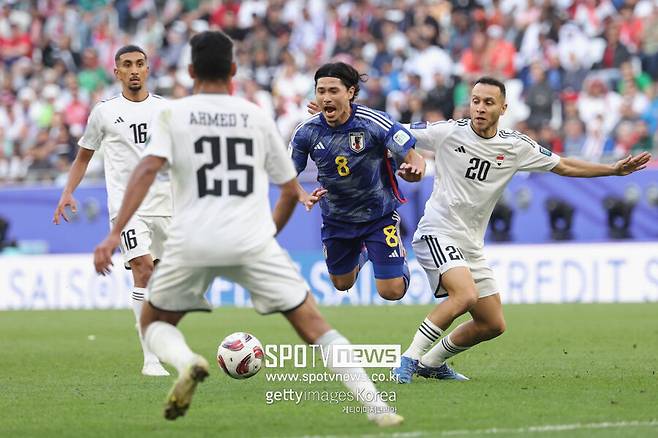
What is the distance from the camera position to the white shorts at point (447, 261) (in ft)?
33.4

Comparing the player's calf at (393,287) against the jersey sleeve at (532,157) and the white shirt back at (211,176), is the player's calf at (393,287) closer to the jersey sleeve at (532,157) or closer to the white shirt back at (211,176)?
the jersey sleeve at (532,157)

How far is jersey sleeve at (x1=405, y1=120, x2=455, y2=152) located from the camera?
10352mm

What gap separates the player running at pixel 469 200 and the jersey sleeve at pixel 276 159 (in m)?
3.01

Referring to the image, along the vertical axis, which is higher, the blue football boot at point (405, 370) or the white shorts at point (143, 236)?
the white shorts at point (143, 236)

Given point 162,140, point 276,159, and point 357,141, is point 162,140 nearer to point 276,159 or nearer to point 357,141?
point 276,159

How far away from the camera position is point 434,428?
7.54m

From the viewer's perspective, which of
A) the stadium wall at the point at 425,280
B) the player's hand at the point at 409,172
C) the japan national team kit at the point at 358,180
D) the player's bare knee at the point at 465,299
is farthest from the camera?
the stadium wall at the point at 425,280

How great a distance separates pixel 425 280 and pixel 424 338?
10955 millimetres

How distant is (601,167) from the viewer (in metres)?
10.3

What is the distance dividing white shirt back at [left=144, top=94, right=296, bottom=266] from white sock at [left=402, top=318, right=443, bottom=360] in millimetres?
3183

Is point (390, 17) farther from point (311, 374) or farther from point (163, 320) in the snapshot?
point (163, 320)

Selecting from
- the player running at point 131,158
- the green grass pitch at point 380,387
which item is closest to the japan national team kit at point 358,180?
the green grass pitch at point 380,387

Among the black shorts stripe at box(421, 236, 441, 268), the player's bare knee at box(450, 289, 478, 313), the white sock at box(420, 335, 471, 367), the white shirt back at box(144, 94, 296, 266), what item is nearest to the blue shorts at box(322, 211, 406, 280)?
the black shorts stripe at box(421, 236, 441, 268)

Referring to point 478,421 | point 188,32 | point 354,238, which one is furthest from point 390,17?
point 478,421
